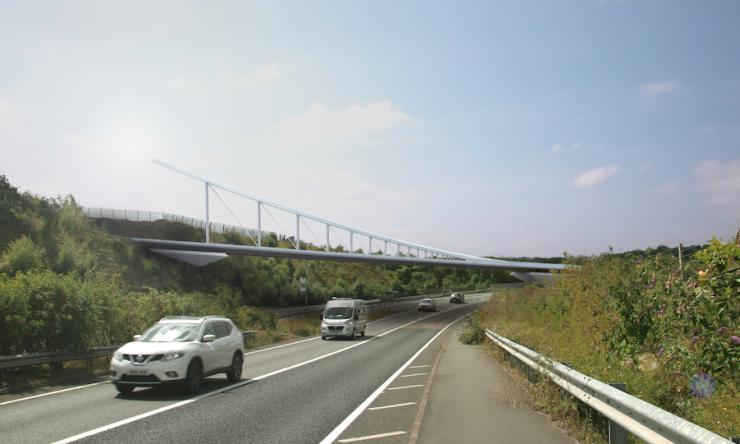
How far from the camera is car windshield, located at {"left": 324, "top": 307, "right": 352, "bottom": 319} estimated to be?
3600 cm

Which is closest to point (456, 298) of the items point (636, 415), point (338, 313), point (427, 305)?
point (427, 305)

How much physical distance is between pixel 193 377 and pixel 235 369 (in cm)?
246

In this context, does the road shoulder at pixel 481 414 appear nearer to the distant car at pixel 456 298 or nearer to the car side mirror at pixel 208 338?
the car side mirror at pixel 208 338

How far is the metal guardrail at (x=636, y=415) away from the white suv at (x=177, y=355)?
7919 millimetres

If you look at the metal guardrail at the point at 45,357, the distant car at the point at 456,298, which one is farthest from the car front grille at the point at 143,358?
the distant car at the point at 456,298

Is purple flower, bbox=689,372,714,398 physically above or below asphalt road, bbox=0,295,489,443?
above

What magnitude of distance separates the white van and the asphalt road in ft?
55.9

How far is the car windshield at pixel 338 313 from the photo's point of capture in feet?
118

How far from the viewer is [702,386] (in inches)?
284

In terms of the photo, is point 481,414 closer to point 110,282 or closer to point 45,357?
point 45,357

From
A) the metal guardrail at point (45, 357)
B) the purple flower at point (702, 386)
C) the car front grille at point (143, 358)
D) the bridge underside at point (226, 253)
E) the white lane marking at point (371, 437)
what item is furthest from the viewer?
the bridge underside at point (226, 253)

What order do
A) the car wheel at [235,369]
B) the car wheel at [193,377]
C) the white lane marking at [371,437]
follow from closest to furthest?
the white lane marking at [371,437]
the car wheel at [193,377]
the car wheel at [235,369]

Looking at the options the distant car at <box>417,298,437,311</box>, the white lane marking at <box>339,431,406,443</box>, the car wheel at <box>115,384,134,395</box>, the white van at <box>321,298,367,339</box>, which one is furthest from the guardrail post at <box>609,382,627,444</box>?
the distant car at <box>417,298,437,311</box>

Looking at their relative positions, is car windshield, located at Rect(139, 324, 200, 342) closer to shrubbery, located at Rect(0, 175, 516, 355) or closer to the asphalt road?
the asphalt road
